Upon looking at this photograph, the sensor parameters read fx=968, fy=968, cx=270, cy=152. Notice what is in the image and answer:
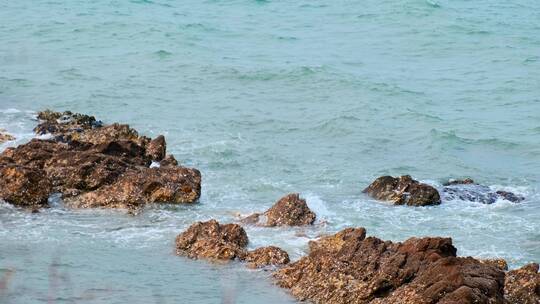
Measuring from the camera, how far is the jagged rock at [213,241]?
19375mm

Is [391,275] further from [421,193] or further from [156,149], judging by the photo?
[156,149]

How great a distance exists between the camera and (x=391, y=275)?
16734 millimetres

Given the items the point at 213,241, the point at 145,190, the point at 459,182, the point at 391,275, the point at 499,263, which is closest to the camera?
the point at 391,275

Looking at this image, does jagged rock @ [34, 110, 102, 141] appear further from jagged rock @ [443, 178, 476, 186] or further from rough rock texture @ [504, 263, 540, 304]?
rough rock texture @ [504, 263, 540, 304]

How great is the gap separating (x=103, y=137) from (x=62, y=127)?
2360mm

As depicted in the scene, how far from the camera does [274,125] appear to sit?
32.3m

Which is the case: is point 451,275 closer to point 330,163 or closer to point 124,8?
point 330,163

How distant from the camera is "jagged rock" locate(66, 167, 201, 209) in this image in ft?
74.0

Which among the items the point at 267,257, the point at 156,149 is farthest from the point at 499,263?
the point at 156,149

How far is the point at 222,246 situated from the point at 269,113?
1498cm

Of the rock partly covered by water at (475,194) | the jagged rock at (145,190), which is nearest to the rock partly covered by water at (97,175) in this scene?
the jagged rock at (145,190)

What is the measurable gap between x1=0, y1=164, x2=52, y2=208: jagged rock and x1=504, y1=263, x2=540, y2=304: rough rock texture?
10678mm

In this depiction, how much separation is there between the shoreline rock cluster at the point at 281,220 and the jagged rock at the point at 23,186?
0.02 meters

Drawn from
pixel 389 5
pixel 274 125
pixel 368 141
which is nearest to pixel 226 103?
pixel 274 125
